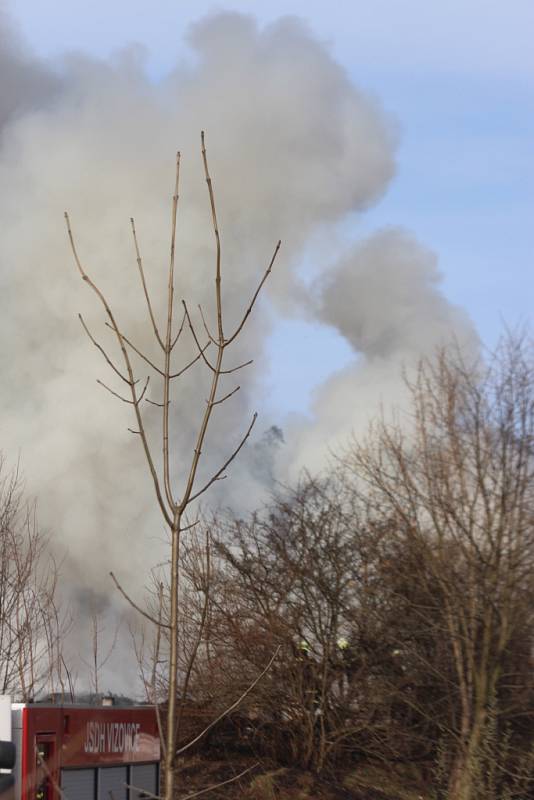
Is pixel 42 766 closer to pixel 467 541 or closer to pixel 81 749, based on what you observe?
pixel 81 749

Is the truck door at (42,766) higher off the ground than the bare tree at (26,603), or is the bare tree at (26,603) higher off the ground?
the bare tree at (26,603)

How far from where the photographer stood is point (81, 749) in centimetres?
782

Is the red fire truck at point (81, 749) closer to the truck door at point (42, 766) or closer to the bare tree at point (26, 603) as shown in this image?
the truck door at point (42, 766)

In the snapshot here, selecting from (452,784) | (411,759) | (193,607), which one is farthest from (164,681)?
(452,784)

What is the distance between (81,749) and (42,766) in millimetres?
772

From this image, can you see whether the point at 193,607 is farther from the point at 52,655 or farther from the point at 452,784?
the point at 452,784

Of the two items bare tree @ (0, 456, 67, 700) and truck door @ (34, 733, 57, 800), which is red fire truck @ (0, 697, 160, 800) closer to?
truck door @ (34, 733, 57, 800)

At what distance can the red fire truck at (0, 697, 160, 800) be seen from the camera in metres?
7.00

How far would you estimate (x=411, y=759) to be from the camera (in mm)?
15328

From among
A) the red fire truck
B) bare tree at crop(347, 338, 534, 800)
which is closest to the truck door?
the red fire truck

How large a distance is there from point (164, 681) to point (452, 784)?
15.4ft

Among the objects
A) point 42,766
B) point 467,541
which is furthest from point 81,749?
point 467,541

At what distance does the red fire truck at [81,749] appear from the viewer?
23.0ft

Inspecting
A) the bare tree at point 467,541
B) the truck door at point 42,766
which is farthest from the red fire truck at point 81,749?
the bare tree at point 467,541
